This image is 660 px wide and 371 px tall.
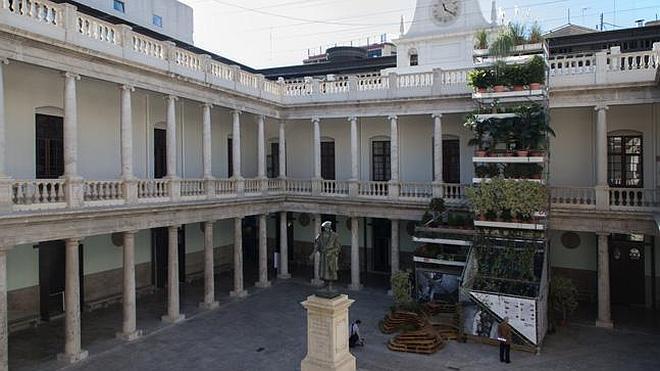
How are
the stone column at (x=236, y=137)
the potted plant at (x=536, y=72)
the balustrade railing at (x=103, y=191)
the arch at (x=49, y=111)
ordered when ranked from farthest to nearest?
the stone column at (x=236, y=137)
the potted plant at (x=536, y=72)
the arch at (x=49, y=111)
the balustrade railing at (x=103, y=191)

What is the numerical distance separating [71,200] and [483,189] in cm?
1398

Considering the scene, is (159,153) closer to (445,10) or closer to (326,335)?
(326,335)

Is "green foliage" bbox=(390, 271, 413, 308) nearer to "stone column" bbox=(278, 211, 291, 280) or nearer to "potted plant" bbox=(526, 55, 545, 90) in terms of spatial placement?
"stone column" bbox=(278, 211, 291, 280)

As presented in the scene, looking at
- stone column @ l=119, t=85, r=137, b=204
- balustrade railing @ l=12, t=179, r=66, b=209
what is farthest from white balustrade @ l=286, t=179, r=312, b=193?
balustrade railing @ l=12, t=179, r=66, b=209

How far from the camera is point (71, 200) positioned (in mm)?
15797

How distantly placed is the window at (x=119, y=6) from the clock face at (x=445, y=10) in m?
17.1

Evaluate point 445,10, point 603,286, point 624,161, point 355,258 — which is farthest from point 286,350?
point 445,10

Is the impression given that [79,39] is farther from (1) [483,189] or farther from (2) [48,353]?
(1) [483,189]

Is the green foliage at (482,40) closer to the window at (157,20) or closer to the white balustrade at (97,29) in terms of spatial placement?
the white balustrade at (97,29)

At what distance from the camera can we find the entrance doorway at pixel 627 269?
22281 mm

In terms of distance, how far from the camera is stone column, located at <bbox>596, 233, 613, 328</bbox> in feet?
64.6

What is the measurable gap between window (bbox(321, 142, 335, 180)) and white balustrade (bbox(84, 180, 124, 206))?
13.4m

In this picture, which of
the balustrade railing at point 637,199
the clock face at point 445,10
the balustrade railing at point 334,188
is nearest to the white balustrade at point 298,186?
the balustrade railing at point 334,188

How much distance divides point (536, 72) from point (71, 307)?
17.7 metres
